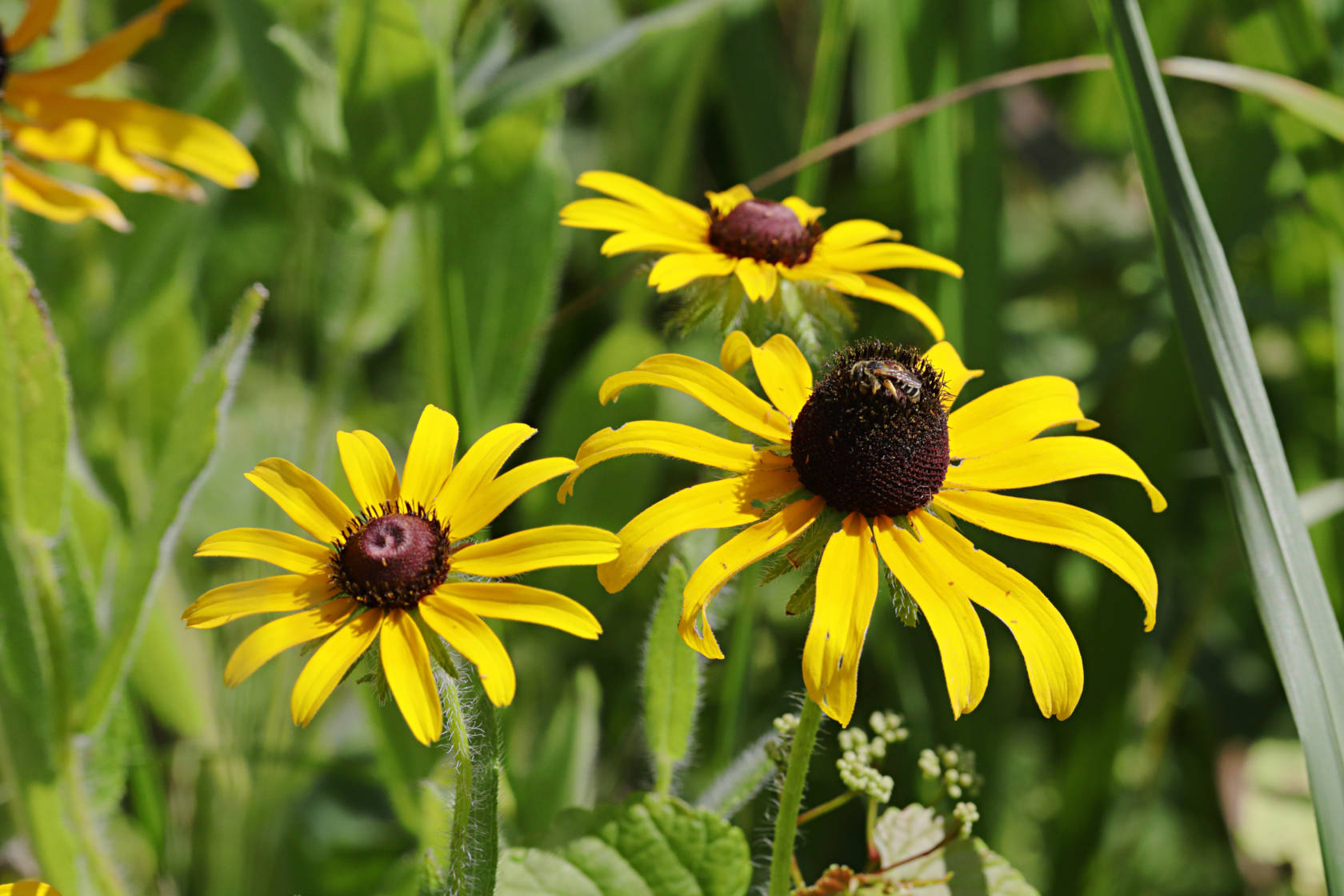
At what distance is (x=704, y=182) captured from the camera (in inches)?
93.7

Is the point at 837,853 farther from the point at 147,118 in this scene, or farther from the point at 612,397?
the point at 147,118

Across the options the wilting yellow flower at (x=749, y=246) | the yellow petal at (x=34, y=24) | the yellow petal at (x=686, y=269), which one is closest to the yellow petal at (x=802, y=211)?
the wilting yellow flower at (x=749, y=246)

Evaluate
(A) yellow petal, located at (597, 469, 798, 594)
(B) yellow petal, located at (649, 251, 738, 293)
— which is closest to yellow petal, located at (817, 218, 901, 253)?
(B) yellow petal, located at (649, 251, 738, 293)

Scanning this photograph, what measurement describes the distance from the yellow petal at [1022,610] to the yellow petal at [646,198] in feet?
1.37

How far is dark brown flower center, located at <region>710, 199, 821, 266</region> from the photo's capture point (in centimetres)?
104

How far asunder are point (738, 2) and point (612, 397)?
1.27m

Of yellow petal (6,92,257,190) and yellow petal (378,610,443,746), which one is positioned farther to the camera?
yellow petal (6,92,257,190)

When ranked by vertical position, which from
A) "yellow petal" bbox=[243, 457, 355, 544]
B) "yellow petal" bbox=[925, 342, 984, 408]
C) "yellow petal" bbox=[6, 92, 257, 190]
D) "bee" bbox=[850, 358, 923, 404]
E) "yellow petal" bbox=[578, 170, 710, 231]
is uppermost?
"yellow petal" bbox=[6, 92, 257, 190]

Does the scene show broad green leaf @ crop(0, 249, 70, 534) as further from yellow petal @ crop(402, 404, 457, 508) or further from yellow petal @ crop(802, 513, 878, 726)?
yellow petal @ crop(802, 513, 878, 726)

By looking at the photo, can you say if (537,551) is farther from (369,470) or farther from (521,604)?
(369,470)

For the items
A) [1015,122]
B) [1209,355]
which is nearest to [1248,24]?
[1015,122]

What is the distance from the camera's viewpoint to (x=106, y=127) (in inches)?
48.4

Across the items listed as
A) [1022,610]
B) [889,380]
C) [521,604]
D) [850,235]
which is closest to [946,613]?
[1022,610]

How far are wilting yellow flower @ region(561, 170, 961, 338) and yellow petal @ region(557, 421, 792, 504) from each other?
17 centimetres
